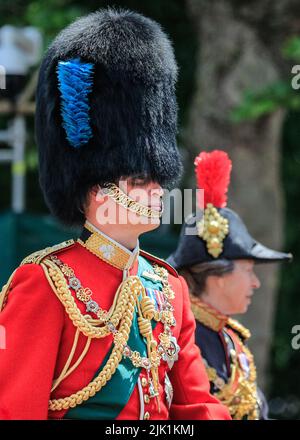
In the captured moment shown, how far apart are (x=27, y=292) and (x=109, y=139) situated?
1.69 feet

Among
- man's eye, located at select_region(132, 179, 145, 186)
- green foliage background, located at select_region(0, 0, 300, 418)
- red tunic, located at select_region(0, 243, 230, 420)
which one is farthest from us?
green foliage background, located at select_region(0, 0, 300, 418)

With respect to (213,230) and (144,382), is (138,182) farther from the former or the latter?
(213,230)

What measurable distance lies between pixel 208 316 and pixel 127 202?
1.21 m

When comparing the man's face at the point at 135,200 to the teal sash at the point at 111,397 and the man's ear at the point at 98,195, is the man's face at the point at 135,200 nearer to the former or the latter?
the man's ear at the point at 98,195

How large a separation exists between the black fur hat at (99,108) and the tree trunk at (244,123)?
13.3 ft

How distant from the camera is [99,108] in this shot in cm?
301

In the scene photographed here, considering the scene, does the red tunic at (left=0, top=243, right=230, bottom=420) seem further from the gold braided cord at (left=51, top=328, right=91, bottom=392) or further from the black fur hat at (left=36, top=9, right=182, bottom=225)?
the black fur hat at (left=36, top=9, right=182, bottom=225)

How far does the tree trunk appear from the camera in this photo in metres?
7.20

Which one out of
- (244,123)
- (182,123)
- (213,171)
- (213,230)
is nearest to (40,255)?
(213,171)

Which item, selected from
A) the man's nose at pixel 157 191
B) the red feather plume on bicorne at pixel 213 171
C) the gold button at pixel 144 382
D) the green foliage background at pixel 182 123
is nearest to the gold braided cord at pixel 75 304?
the gold button at pixel 144 382

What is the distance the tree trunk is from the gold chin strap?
422 centimetres

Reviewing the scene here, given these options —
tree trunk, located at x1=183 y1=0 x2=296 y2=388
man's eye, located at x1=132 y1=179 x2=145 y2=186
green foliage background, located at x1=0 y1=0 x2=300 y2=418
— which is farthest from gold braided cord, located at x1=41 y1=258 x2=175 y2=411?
tree trunk, located at x1=183 y1=0 x2=296 y2=388
